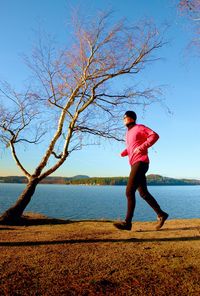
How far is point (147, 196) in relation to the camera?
7625mm

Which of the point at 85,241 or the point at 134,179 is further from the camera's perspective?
the point at 134,179

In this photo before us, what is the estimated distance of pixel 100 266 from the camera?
4895 mm

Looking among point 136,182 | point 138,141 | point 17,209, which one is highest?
point 138,141

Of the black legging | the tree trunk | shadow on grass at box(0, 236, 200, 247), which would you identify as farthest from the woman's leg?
the tree trunk

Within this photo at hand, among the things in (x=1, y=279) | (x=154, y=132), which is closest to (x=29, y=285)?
(x=1, y=279)

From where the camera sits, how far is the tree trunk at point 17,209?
11898 mm

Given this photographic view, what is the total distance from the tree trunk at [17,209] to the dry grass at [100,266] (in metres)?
4.86

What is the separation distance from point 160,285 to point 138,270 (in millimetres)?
562

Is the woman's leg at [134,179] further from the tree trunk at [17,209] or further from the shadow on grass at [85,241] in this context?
the tree trunk at [17,209]

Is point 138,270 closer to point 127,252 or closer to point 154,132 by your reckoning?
point 127,252

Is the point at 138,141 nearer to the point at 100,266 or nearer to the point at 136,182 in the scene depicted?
the point at 136,182

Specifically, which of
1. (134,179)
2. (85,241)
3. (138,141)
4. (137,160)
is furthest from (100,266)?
(138,141)

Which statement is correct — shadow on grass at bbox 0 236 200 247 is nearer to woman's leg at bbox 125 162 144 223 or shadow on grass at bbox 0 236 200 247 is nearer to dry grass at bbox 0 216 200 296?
dry grass at bbox 0 216 200 296

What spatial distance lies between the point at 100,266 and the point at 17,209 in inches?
320
